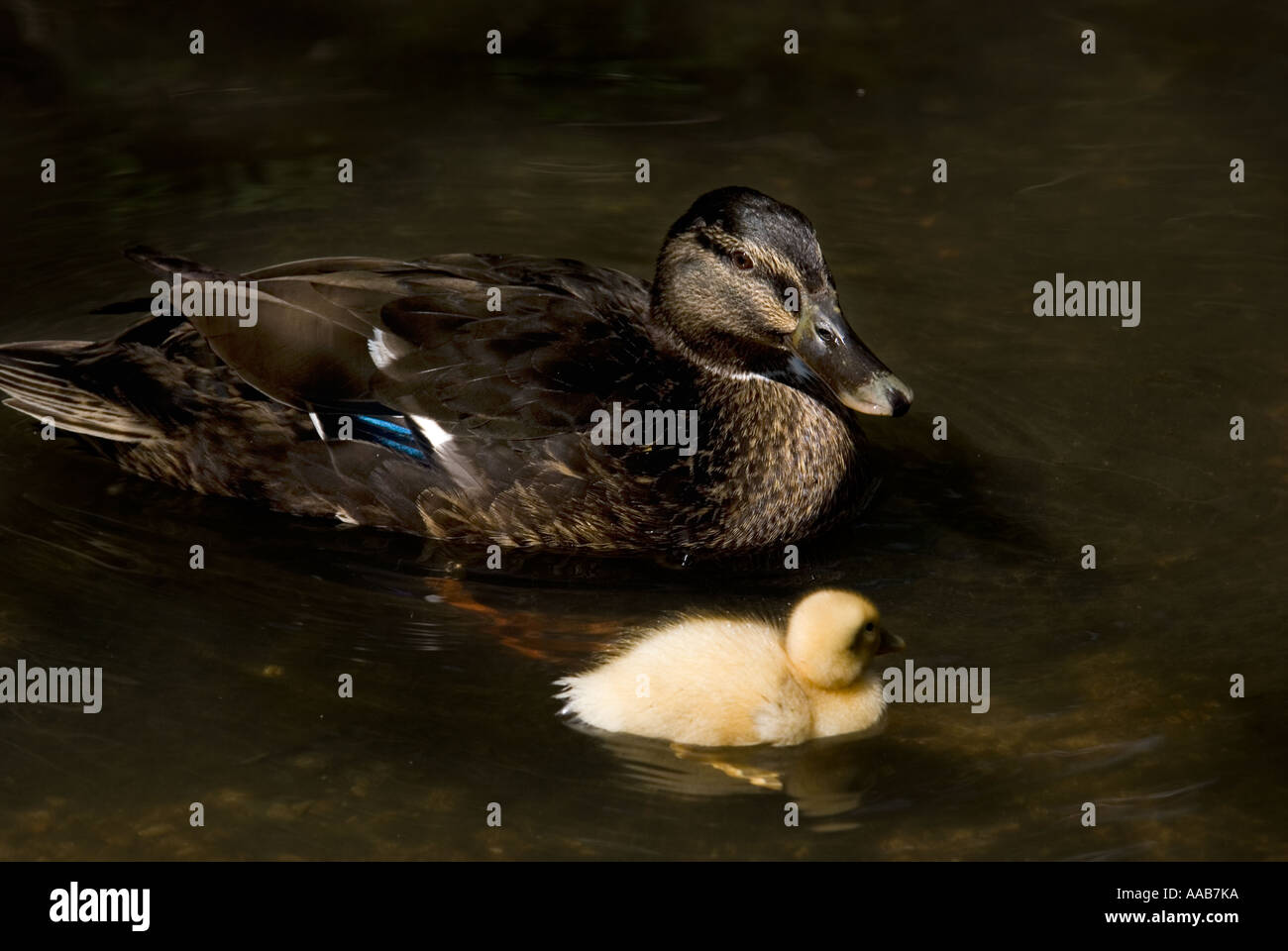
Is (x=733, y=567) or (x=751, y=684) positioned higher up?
(x=733, y=567)

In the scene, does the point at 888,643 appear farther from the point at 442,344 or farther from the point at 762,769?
the point at 442,344

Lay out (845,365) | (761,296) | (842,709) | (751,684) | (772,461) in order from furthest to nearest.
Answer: (772,461), (761,296), (845,365), (842,709), (751,684)

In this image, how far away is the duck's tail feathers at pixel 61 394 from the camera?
7.25 metres

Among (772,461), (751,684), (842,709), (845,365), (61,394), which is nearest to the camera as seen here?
(751,684)

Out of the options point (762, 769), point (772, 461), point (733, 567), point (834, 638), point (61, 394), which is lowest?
point (762, 769)

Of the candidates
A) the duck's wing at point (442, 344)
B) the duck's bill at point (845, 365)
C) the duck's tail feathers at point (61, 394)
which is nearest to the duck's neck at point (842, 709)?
the duck's bill at point (845, 365)

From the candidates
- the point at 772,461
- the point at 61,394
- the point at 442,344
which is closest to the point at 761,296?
the point at 772,461

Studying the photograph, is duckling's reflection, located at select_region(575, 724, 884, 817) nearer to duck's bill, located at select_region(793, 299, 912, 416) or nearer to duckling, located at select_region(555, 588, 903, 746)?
duckling, located at select_region(555, 588, 903, 746)

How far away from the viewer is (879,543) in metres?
7.04

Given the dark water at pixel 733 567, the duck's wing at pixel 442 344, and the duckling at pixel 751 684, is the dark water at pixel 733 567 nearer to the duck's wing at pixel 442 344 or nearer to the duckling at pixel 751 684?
the duckling at pixel 751 684

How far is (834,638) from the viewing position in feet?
19.5

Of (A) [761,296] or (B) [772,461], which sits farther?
(B) [772,461]

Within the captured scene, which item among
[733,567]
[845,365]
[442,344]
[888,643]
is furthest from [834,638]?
[442,344]

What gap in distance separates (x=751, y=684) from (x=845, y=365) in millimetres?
1366
